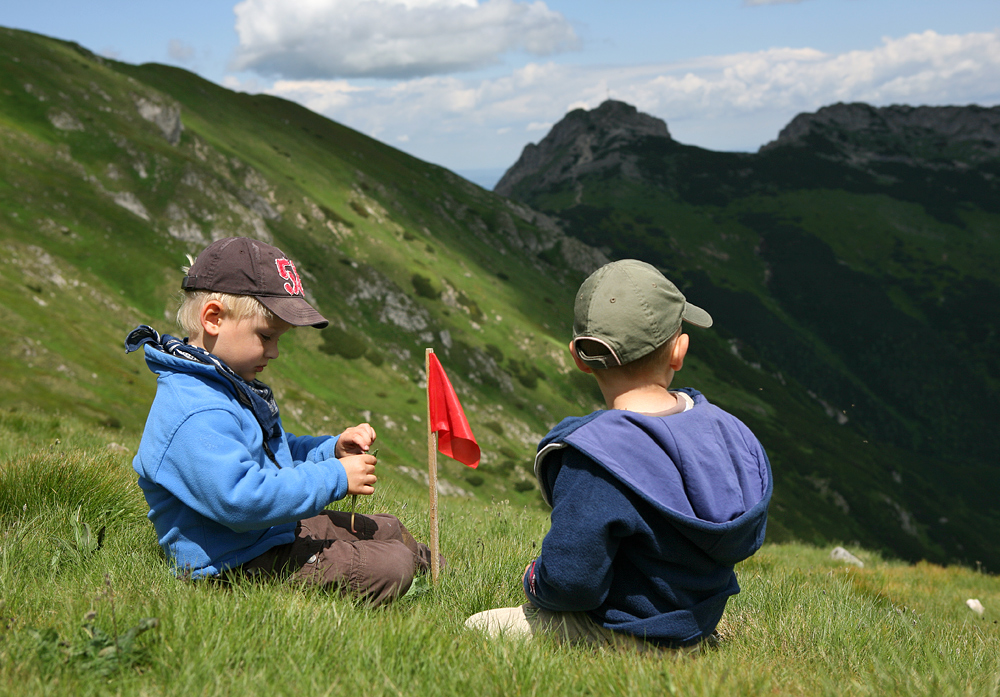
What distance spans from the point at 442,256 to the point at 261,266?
97.3 m

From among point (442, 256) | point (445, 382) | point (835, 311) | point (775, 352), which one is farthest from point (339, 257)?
point (835, 311)

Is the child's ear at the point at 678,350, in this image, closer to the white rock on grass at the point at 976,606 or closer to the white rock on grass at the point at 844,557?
the white rock on grass at the point at 976,606

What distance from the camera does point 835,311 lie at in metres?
194

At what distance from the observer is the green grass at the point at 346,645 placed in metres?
2.86

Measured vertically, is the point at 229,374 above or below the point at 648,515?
above

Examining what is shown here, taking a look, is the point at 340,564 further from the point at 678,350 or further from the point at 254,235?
the point at 254,235

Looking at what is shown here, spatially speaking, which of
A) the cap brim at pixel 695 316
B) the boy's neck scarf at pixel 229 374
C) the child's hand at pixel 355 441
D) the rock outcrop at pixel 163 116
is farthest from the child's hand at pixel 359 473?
the rock outcrop at pixel 163 116

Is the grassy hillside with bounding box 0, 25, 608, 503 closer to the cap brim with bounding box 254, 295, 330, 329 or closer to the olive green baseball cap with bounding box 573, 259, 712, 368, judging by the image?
the cap brim with bounding box 254, 295, 330, 329

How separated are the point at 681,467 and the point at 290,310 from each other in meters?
2.73

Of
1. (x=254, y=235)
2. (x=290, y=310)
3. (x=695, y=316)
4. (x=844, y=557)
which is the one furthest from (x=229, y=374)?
(x=254, y=235)

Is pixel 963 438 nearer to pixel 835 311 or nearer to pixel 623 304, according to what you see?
pixel 835 311

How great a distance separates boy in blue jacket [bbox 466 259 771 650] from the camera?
330cm

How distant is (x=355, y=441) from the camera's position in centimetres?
490

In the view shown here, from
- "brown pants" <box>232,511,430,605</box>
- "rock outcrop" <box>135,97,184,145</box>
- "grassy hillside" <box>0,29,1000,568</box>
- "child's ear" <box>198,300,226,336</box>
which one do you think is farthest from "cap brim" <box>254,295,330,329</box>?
"rock outcrop" <box>135,97,184,145</box>
